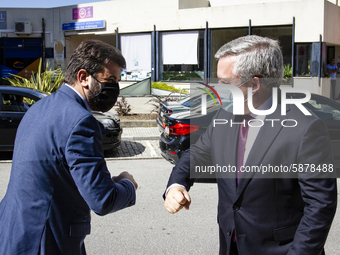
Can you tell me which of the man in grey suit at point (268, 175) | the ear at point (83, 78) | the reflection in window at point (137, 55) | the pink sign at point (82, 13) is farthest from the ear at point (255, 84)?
the pink sign at point (82, 13)

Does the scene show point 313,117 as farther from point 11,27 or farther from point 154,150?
point 11,27

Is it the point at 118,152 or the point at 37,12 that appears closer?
the point at 118,152

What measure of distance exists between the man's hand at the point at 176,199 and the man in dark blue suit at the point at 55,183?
1.03 feet

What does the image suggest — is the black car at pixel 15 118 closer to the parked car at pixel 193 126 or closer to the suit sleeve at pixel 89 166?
the parked car at pixel 193 126

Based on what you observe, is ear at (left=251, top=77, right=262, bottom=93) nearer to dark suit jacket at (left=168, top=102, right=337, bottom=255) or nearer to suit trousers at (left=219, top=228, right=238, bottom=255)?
dark suit jacket at (left=168, top=102, right=337, bottom=255)

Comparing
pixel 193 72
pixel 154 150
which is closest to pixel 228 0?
pixel 193 72

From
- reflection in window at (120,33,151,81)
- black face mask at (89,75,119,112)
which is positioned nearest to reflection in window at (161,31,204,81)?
reflection in window at (120,33,151,81)

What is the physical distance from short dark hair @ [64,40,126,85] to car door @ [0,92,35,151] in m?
6.69

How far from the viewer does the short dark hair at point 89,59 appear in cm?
210

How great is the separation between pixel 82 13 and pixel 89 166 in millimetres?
23230

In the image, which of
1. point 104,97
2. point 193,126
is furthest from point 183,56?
point 104,97

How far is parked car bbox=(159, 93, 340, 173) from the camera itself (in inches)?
262

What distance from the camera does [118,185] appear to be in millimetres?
2045

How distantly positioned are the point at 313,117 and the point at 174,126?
4827 millimetres
